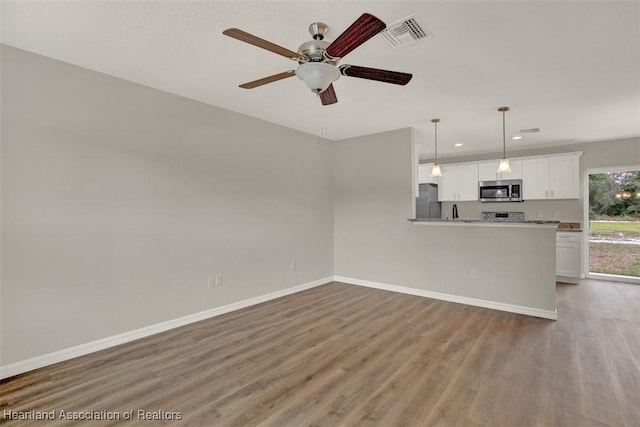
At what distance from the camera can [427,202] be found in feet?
20.4

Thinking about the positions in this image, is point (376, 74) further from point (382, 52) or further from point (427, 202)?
point (427, 202)

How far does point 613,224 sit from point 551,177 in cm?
134

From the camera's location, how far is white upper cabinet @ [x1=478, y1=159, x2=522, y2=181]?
601cm

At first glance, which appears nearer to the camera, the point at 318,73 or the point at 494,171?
the point at 318,73

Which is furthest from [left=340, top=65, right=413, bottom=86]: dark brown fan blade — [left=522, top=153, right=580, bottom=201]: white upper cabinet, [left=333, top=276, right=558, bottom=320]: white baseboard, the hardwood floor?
[left=522, top=153, right=580, bottom=201]: white upper cabinet

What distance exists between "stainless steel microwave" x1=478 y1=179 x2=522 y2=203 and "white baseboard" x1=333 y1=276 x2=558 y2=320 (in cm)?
290

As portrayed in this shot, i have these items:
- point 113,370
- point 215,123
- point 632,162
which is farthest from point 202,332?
point 632,162

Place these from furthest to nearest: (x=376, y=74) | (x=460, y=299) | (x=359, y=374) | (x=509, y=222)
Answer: (x=460, y=299) → (x=509, y=222) → (x=359, y=374) → (x=376, y=74)

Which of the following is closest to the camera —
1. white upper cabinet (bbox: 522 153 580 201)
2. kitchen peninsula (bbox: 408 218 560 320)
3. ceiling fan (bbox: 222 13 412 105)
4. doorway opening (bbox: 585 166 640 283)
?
ceiling fan (bbox: 222 13 412 105)

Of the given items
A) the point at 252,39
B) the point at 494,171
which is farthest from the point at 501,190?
the point at 252,39

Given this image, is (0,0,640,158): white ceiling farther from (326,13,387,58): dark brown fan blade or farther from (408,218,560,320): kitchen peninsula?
(408,218,560,320): kitchen peninsula

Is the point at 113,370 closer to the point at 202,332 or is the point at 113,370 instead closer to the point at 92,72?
the point at 202,332

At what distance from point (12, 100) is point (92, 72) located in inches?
25.8

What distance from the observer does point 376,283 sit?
16.5 ft
